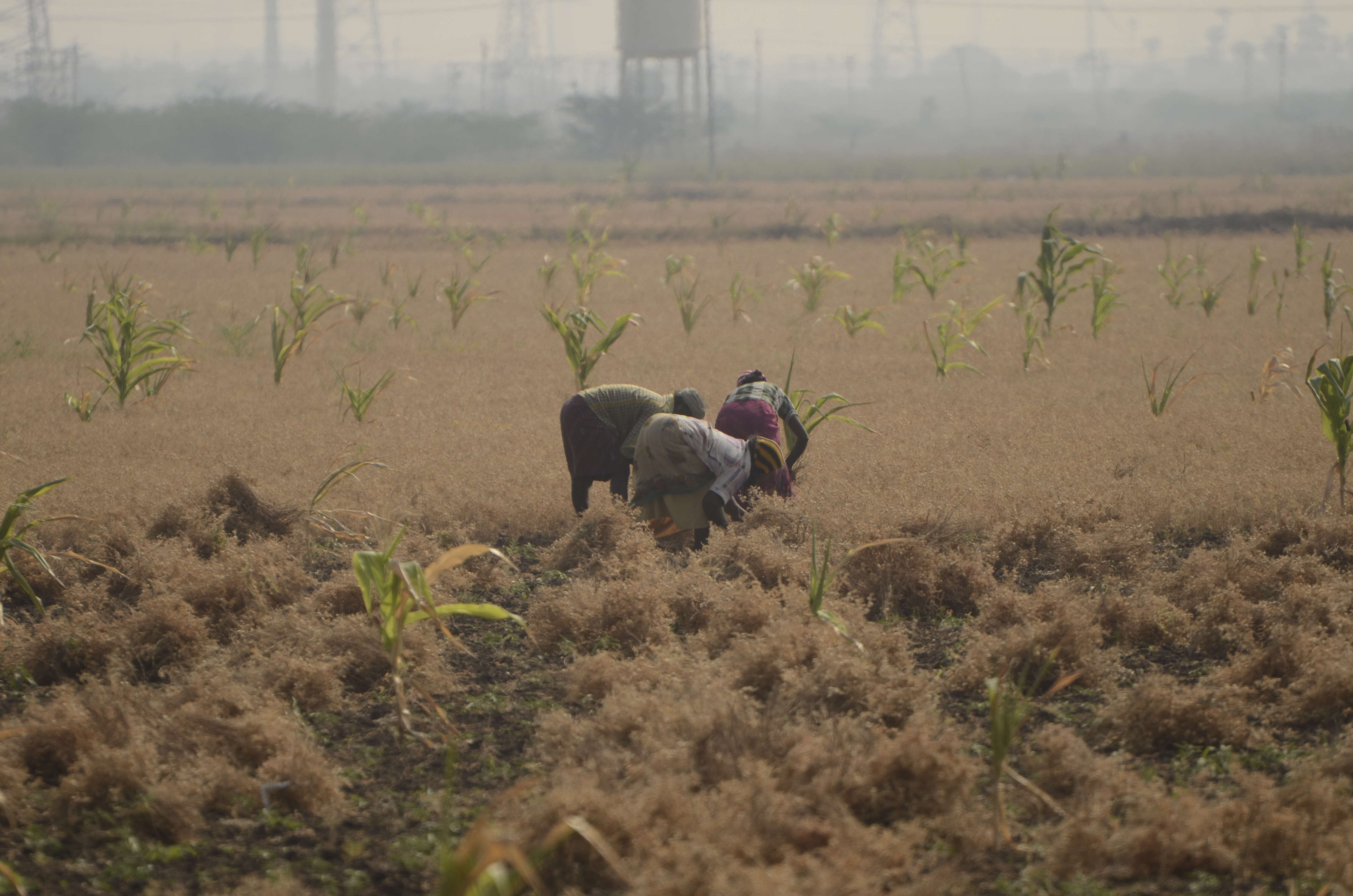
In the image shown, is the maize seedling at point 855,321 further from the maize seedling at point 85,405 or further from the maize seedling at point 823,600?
the maize seedling at point 85,405

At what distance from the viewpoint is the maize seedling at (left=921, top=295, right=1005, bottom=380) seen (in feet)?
29.3

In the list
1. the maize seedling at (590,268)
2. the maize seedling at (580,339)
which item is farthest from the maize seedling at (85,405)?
the maize seedling at (590,268)

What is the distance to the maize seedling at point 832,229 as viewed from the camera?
720 inches

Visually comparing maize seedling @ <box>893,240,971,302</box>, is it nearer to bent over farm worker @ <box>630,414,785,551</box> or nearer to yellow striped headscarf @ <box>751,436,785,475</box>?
yellow striped headscarf @ <box>751,436,785,475</box>

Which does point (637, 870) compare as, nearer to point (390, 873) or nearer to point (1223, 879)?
point (390, 873)

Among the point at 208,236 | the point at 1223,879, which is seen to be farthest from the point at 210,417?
the point at 208,236

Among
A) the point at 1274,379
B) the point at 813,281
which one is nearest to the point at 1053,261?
the point at 1274,379

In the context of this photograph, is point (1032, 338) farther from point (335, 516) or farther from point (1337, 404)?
point (335, 516)

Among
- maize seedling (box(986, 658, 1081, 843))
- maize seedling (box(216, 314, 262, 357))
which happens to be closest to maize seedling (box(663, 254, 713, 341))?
maize seedling (box(216, 314, 262, 357))

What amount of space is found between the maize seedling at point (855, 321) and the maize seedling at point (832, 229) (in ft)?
21.0

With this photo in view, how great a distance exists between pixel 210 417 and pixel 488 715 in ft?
17.3

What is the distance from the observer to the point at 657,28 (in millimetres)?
55281

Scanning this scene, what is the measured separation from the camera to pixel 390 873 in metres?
2.68

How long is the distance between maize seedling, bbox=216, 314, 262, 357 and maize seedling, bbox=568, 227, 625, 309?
3508 millimetres
